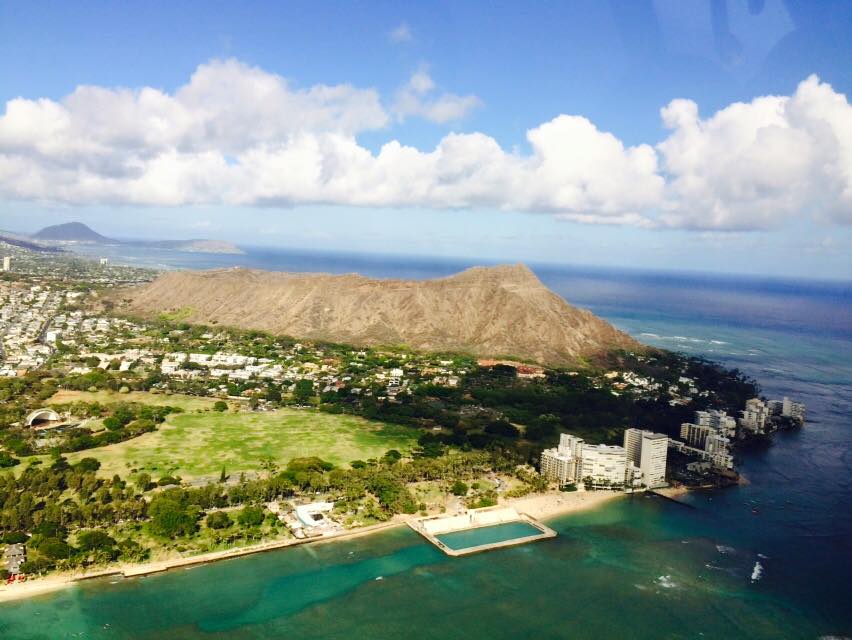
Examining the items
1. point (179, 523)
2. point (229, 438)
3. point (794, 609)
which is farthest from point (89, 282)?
point (794, 609)

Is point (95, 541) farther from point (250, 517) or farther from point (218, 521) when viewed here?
point (250, 517)

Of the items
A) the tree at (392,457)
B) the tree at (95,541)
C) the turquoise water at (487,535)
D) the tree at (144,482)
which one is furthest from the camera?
the tree at (392,457)

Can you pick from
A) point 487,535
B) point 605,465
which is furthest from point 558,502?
point 487,535

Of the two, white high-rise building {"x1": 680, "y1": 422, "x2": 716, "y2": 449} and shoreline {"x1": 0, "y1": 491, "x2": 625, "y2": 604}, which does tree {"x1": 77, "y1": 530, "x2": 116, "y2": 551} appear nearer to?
shoreline {"x1": 0, "y1": 491, "x2": 625, "y2": 604}

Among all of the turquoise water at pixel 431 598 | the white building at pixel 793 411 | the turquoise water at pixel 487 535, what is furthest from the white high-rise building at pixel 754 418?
the turquoise water at pixel 487 535

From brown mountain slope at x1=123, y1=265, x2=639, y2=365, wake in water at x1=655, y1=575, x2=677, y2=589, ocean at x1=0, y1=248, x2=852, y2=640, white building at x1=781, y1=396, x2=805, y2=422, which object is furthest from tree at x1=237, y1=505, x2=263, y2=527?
brown mountain slope at x1=123, y1=265, x2=639, y2=365

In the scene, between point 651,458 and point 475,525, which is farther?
point 651,458

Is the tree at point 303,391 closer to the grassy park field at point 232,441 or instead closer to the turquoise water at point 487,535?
the grassy park field at point 232,441

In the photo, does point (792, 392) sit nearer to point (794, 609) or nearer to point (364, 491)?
point (794, 609)
